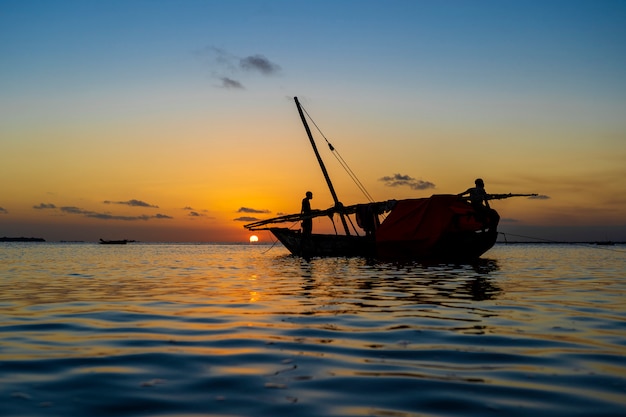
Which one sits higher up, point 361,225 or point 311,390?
point 361,225

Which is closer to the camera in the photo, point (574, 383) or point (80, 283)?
point (574, 383)

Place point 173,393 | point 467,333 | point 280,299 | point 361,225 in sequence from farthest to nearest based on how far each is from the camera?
point 361,225, point 280,299, point 467,333, point 173,393

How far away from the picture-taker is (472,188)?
25.0 metres

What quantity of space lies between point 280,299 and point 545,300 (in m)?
5.66

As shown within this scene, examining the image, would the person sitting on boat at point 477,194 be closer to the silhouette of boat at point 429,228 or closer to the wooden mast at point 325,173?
the silhouette of boat at point 429,228

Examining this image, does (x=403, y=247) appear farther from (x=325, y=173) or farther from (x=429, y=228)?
(x=325, y=173)

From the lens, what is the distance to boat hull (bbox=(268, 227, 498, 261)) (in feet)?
85.0

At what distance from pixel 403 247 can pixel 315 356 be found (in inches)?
864

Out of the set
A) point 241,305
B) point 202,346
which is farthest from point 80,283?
point 202,346

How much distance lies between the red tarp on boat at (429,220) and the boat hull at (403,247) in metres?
0.26

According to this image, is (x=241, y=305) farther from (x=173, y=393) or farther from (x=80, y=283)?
(x=80, y=283)

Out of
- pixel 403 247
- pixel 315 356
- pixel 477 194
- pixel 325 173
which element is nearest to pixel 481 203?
pixel 477 194

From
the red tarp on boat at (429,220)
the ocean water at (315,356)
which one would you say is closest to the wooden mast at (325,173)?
the red tarp on boat at (429,220)

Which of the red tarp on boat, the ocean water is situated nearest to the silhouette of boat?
the red tarp on boat
